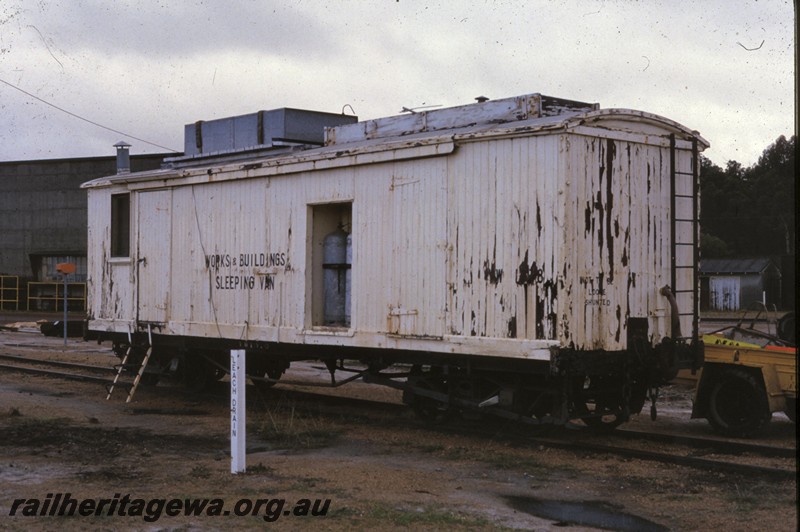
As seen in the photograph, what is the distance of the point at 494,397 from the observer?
10.4 m

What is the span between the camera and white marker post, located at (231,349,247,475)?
852 cm

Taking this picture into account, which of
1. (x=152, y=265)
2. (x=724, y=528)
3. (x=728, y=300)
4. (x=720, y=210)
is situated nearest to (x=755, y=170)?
(x=720, y=210)

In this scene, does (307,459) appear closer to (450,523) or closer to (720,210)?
(450,523)

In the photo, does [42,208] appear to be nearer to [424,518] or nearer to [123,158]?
[123,158]

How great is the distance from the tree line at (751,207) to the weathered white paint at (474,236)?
164ft

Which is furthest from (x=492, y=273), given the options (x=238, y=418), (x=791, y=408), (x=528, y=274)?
(x=791, y=408)

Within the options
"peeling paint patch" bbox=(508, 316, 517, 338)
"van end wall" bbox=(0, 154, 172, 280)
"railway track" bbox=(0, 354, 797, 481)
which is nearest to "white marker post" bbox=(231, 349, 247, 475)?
"peeling paint patch" bbox=(508, 316, 517, 338)

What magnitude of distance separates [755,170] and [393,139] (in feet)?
196

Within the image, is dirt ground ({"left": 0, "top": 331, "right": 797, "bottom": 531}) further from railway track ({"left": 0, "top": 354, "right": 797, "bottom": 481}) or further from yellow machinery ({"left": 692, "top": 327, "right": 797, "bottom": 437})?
yellow machinery ({"left": 692, "top": 327, "right": 797, "bottom": 437})

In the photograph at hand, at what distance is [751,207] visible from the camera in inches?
2456

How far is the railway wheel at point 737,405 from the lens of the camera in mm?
10484

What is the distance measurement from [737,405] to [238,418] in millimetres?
5797

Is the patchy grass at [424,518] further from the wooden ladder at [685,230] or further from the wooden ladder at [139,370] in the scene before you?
the wooden ladder at [139,370]

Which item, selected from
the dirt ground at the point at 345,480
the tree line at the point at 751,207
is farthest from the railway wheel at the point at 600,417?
the tree line at the point at 751,207
